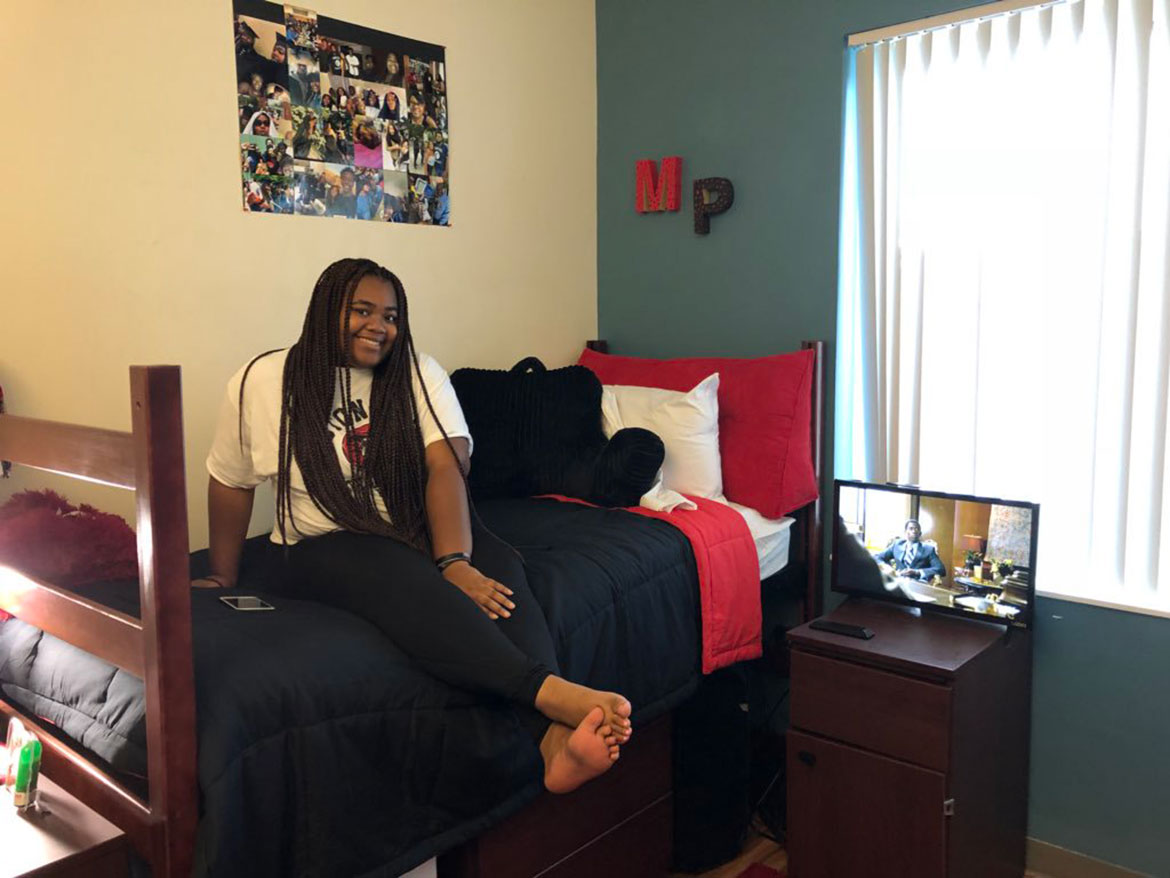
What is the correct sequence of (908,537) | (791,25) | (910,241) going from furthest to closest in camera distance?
(791,25) → (910,241) → (908,537)

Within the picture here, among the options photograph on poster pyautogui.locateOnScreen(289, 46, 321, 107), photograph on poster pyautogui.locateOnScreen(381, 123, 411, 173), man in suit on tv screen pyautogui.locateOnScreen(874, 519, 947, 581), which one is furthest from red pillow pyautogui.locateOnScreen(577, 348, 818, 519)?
photograph on poster pyautogui.locateOnScreen(289, 46, 321, 107)

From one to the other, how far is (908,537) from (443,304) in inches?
55.8

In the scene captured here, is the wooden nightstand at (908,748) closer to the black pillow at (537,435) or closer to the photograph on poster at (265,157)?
the black pillow at (537,435)

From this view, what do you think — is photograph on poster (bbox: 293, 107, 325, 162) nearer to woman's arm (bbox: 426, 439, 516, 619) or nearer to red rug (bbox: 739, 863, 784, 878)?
woman's arm (bbox: 426, 439, 516, 619)

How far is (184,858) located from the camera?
1324 millimetres

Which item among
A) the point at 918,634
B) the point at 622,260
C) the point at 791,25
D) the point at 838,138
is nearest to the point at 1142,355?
the point at 918,634

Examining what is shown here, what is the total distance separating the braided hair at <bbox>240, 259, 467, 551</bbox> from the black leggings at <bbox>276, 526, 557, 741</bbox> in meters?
0.09

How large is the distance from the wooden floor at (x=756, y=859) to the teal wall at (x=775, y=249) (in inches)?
11.6

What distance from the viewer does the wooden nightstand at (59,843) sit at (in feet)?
4.30

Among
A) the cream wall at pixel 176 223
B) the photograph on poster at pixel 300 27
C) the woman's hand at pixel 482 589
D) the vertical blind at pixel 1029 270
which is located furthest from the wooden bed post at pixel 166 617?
the vertical blind at pixel 1029 270

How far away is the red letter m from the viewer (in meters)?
2.97

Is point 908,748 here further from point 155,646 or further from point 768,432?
Result: point 155,646

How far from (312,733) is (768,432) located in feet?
4.86

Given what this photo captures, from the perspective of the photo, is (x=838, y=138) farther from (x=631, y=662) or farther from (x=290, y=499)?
(x=290, y=499)
